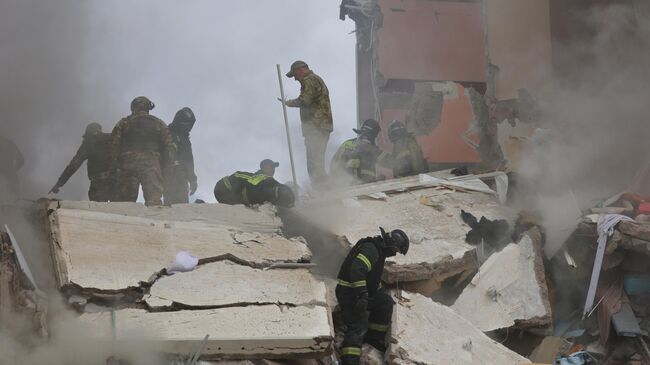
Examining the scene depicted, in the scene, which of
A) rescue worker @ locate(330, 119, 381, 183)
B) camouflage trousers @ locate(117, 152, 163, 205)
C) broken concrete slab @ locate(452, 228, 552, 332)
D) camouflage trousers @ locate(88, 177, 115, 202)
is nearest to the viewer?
broken concrete slab @ locate(452, 228, 552, 332)

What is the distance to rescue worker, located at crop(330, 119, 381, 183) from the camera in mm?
10773

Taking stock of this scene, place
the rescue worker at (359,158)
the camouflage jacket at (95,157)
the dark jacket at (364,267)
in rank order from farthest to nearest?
the rescue worker at (359,158) < the camouflage jacket at (95,157) < the dark jacket at (364,267)

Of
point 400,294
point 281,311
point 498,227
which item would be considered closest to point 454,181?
point 498,227

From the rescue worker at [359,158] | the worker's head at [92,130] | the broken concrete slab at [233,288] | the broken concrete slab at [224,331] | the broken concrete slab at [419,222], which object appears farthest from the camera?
the rescue worker at [359,158]

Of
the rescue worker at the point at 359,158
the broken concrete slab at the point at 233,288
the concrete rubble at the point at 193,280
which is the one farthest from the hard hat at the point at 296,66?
the broken concrete slab at the point at 233,288

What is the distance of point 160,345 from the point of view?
5992 millimetres

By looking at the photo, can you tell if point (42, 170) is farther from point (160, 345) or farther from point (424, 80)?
point (424, 80)

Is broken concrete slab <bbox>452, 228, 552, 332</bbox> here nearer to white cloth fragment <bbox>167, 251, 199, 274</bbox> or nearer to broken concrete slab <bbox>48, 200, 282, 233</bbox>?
broken concrete slab <bbox>48, 200, 282, 233</bbox>

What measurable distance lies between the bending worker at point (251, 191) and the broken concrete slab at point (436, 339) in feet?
6.03

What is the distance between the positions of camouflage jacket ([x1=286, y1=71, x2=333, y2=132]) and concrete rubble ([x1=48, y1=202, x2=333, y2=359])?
2512 mm

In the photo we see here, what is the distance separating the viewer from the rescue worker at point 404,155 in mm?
11133

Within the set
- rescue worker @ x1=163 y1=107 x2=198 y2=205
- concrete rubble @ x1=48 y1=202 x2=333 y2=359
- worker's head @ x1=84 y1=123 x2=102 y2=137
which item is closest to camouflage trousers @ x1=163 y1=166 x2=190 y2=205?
rescue worker @ x1=163 y1=107 x2=198 y2=205

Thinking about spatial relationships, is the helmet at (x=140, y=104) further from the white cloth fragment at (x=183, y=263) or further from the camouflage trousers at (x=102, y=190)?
the white cloth fragment at (x=183, y=263)

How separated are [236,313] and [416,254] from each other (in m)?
2.45
